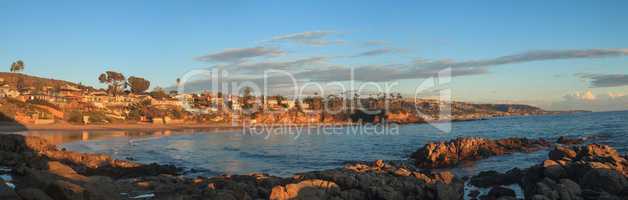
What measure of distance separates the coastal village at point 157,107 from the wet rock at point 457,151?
6686cm

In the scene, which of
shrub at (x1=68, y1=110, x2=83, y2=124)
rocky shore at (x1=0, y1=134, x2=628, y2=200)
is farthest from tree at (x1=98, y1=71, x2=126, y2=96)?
rocky shore at (x1=0, y1=134, x2=628, y2=200)

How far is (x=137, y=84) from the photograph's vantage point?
158000 mm

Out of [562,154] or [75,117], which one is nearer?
[562,154]

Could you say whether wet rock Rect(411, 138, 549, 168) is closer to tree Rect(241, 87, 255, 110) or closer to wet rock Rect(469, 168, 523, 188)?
wet rock Rect(469, 168, 523, 188)

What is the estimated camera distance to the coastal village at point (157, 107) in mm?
87812

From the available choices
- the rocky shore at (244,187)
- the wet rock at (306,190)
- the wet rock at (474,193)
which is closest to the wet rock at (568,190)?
the rocky shore at (244,187)

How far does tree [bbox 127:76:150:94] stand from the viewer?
15738 centimetres

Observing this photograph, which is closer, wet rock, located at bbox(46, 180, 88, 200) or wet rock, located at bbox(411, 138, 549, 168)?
wet rock, located at bbox(46, 180, 88, 200)

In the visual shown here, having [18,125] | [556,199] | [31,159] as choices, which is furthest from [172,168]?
[18,125]

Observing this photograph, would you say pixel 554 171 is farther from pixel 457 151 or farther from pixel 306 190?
pixel 457 151

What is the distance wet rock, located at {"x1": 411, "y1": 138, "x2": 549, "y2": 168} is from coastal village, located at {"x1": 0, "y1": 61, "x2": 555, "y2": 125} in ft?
219

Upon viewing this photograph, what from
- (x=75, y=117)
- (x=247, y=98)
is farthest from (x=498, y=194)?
(x=247, y=98)

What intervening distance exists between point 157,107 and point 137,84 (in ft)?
141

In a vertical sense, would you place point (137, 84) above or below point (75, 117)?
above
